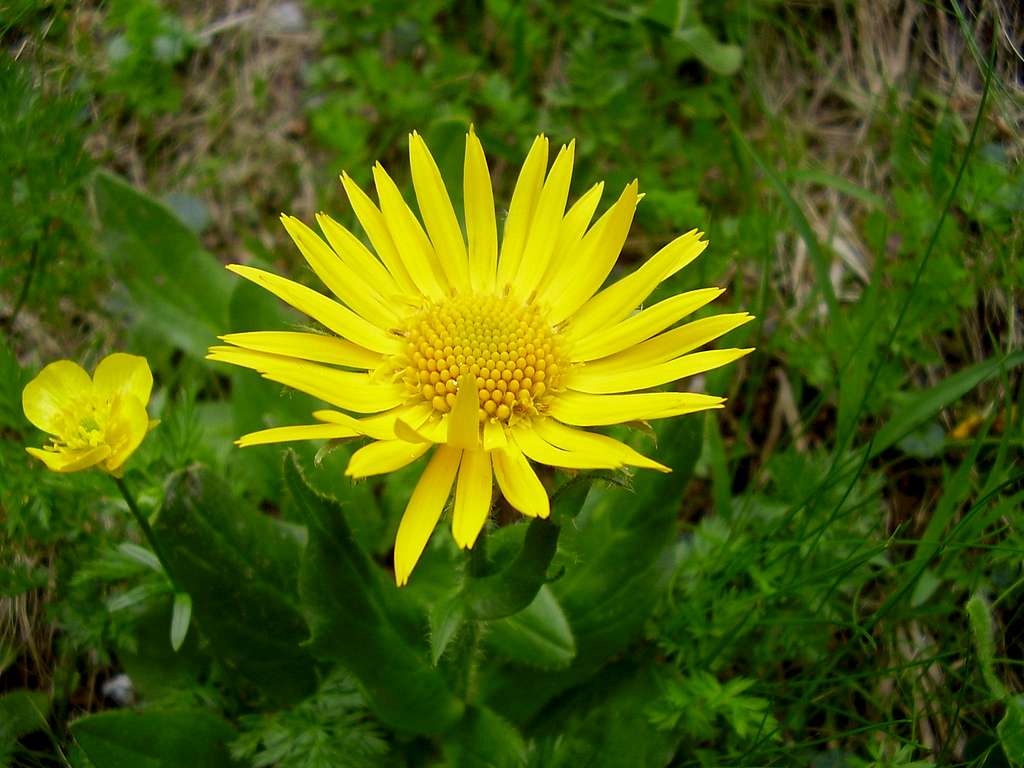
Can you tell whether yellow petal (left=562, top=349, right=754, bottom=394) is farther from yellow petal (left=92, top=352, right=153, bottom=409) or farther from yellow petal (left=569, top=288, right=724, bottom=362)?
yellow petal (left=92, top=352, right=153, bottom=409)

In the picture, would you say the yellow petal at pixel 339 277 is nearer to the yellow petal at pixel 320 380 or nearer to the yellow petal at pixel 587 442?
the yellow petal at pixel 320 380

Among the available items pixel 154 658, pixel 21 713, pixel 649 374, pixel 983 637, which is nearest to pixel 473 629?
pixel 649 374

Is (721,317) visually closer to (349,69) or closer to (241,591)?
(241,591)

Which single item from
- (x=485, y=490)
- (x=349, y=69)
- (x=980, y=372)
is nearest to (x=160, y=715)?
(x=485, y=490)

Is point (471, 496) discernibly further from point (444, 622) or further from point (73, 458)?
point (73, 458)

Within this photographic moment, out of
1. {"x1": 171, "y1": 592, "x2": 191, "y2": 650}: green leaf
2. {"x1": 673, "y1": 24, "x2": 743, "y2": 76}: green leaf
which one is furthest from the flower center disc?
{"x1": 673, "y1": 24, "x2": 743, "y2": 76}: green leaf
